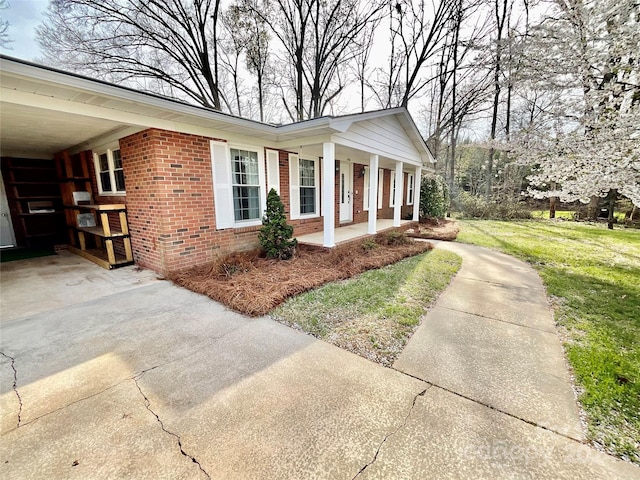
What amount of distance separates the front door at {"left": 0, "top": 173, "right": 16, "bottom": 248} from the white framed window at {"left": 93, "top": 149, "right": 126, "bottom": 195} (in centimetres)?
380

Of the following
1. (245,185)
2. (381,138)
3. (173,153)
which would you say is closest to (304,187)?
(245,185)

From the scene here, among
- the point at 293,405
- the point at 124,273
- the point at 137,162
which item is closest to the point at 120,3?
the point at 137,162

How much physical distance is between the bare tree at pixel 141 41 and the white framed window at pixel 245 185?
392 inches

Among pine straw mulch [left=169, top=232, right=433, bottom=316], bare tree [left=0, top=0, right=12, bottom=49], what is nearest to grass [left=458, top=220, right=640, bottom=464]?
pine straw mulch [left=169, top=232, right=433, bottom=316]

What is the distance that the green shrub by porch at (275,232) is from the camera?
227 inches

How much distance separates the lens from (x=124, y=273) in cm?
529

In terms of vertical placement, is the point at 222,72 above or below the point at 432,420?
above

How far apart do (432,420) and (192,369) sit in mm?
2108

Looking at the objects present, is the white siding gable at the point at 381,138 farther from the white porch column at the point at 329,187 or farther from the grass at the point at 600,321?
the grass at the point at 600,321

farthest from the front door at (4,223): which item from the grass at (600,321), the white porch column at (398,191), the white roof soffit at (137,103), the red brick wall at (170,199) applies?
the grass at (600,321)

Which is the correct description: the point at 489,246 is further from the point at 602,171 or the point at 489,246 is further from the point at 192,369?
the point at 192,369

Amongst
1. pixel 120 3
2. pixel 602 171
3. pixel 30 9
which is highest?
pixel 120 3

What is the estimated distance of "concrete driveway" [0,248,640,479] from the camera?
1.58 metres

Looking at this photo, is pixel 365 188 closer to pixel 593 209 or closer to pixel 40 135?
pixel 40 135
